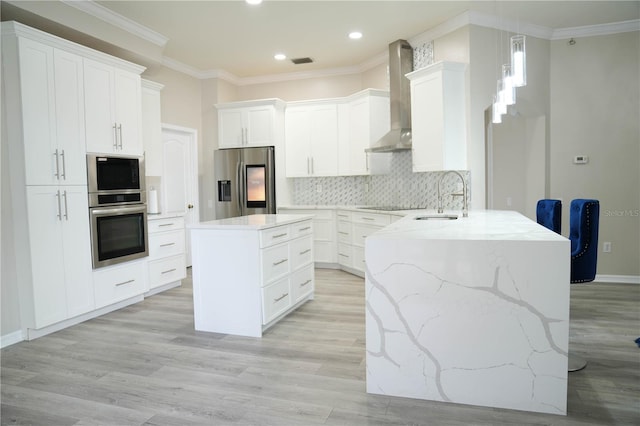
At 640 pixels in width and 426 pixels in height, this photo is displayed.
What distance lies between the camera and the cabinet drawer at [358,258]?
16.7 ft

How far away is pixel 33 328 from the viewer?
3.14 meters

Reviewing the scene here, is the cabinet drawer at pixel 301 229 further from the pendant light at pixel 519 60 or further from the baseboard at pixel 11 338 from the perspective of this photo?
the baseboard at pixel 11 338

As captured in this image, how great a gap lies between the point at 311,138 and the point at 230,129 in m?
1.20

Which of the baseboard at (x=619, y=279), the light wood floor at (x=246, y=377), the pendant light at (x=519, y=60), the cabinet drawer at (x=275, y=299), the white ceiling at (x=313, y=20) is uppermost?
the white ceiling at (x=313, y=20)

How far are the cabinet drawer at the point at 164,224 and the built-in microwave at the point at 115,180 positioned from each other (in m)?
0.28

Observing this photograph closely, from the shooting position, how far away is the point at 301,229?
3.82 meters

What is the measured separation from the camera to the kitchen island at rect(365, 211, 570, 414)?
1.96m

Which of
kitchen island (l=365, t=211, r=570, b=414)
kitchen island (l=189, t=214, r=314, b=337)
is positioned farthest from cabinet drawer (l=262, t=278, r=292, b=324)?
kitchen island (l=365, t=211, r=570, b=414)

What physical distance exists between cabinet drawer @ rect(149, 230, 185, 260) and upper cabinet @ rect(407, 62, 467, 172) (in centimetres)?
292

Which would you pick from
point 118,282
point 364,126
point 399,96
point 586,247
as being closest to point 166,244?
point 118,282

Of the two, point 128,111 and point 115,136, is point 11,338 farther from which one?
point 128,111

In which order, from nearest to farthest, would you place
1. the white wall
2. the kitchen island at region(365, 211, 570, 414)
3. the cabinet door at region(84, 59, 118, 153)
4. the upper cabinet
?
1. the kitchen island at region(365, 211, 570, 414)
2. the cabinet door at region(84, 59, 118, 153)
3. the upper cabinet
4. the white wall

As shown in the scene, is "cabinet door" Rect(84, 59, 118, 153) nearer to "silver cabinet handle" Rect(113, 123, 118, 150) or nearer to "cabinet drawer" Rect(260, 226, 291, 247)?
"silver cabinet handle" Rect(113, 123, 118, 150)

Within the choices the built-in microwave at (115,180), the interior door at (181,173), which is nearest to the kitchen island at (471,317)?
the built-in microwave at (115,180)
